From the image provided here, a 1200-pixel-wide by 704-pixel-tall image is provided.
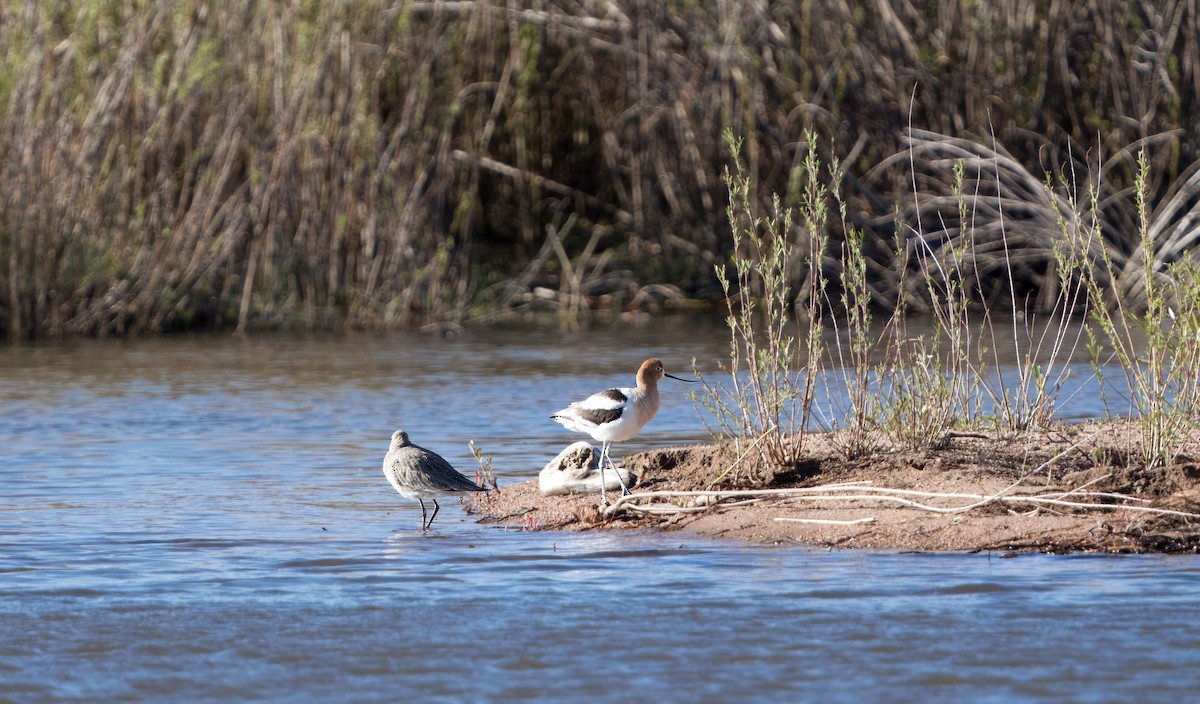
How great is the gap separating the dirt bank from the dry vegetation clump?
28.4ft

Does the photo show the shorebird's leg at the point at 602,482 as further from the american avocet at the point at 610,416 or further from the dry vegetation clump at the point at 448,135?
the dry vegetation clump at the point at 448,135

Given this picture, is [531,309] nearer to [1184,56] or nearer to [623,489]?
[1184,56]

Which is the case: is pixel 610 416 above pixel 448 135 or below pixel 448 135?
below

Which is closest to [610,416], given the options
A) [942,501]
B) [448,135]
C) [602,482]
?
[602,482]

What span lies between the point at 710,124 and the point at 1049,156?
367 centimetres

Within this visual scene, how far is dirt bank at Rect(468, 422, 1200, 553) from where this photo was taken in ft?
24.4

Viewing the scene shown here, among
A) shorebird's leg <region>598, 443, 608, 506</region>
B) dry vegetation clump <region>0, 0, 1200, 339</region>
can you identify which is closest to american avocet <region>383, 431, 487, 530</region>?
shorebird's leg <region>598, 443, 608, 506</region>

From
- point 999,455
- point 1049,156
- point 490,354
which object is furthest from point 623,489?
point 1049,156

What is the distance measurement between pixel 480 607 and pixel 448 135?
1272 centimetres

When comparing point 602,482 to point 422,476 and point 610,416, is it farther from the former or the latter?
point 422,476

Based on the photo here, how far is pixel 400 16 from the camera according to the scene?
1872cm

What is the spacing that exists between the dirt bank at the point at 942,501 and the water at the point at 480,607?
20cm

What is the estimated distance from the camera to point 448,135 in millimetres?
18875

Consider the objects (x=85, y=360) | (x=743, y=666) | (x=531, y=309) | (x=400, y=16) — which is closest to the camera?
(x=743, y=666)
